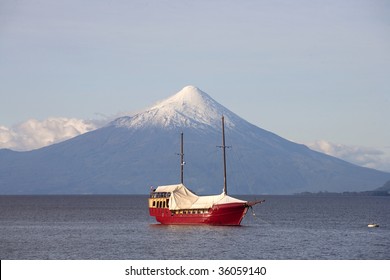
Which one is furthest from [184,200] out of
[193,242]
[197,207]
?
[193,242]

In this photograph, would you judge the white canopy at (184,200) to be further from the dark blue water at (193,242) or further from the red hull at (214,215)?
the dark blue water at (193,242)

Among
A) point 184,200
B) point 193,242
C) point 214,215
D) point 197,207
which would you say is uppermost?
point 184,200

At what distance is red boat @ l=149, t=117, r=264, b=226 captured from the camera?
116 m

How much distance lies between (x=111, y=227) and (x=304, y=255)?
5119cm

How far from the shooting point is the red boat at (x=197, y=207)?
11575 cm

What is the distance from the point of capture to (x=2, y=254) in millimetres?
86938

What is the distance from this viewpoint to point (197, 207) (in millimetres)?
118125

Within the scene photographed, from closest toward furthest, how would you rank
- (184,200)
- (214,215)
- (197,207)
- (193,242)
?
1. (193,242)
2. (214,215)
3. (197,207)
4. (184,200)

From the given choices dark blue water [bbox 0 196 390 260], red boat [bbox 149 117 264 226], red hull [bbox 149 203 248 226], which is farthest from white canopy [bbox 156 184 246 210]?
dark blue water [bbox 0 196 390 260]

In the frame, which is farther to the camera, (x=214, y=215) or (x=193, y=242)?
(x=214, y=215)

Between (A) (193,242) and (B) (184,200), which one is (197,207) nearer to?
(B) (184,200)

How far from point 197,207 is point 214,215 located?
327 centimetres
